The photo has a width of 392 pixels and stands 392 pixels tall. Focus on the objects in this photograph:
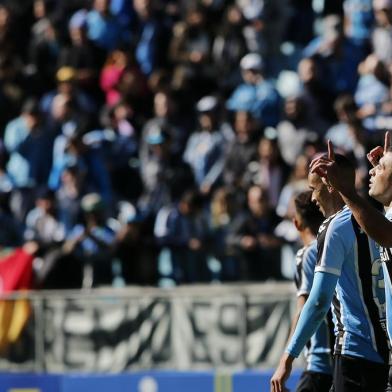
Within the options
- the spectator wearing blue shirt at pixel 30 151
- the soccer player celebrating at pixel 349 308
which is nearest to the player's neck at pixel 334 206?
the soccer player celebrating at pixel 349 308

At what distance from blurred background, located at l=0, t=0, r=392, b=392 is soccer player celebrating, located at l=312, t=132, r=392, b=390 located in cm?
563

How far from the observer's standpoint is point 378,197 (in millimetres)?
6656

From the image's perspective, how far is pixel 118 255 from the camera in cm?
1391

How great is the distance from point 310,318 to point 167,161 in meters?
8.33

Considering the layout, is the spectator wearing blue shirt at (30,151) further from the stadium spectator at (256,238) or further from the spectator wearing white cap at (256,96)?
the stadium spectator at (256,238)

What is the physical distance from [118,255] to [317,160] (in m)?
7.56

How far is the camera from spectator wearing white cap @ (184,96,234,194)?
15.1m

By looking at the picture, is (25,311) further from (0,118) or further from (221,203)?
(0,118)

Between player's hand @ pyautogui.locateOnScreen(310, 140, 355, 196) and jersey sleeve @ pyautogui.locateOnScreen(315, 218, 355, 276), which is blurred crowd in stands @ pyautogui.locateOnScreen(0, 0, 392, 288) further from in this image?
player's hand @ pyautogui.locateOnScreen(310, 140, 355, 196)

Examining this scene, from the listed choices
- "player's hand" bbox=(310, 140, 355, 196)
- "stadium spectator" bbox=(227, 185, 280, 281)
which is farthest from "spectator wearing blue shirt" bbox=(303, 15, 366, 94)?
"player's hand" bbox=(310, 140, 355, 196)

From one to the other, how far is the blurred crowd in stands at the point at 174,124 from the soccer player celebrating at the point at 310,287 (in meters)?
4.32

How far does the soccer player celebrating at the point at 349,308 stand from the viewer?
23.6 ft

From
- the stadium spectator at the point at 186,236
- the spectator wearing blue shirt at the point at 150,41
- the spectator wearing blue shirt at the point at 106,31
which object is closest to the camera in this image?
the stadium spectator at the point at 186,236

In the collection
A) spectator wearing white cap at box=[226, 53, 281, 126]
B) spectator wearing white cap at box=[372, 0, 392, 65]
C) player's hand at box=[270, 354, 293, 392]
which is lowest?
player's hand at box=[270, 354, 293, 392]
